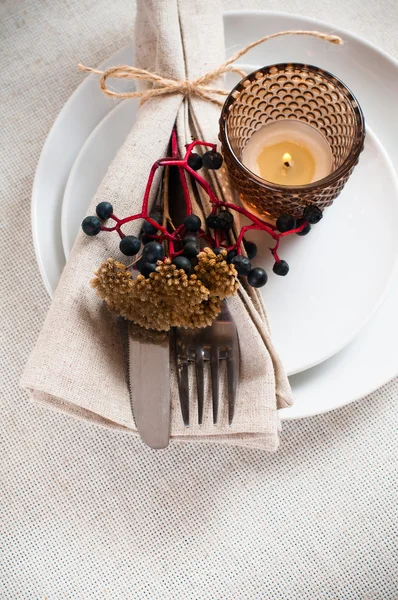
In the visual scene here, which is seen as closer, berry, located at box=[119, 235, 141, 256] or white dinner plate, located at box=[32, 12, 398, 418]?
berry, located at box=[119, 235, 141, 256]

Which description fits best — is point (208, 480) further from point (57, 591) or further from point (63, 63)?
point (63, 63)

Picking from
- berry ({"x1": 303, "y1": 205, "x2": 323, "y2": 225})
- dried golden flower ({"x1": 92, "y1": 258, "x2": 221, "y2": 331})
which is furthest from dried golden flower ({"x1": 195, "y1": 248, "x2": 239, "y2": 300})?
berry ({"x1": 303, "y1": 205, "x2": 323, "y2": 225})

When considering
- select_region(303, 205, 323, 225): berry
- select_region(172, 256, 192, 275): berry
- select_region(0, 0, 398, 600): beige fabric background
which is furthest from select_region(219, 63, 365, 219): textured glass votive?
select_region(0, 0, 398, 600): beige fabric background

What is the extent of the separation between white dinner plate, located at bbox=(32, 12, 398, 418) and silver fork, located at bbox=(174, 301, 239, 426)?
0.37 feet

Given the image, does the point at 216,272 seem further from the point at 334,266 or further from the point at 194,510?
the point at 194,510

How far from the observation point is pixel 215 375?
0.62 metres

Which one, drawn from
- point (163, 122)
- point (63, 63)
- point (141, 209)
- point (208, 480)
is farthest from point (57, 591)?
point (63, 63)

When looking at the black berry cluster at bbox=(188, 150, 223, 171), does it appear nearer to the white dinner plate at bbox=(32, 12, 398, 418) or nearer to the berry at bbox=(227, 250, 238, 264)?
the berry at bbox=(227, 250, 238, 264)

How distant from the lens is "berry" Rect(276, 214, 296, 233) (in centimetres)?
62

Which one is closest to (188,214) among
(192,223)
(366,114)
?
(192,223)

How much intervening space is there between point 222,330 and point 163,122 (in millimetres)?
247

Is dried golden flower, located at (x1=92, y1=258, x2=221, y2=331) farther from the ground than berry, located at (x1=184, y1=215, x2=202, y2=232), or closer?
closer

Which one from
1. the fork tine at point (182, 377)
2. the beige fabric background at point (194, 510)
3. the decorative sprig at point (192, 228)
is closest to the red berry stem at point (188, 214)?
the decorative sprig at point (192, 228)

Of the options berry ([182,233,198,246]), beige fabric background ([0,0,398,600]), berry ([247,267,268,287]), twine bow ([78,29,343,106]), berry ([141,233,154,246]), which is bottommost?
beige fabric background ([0,0,398,600])
